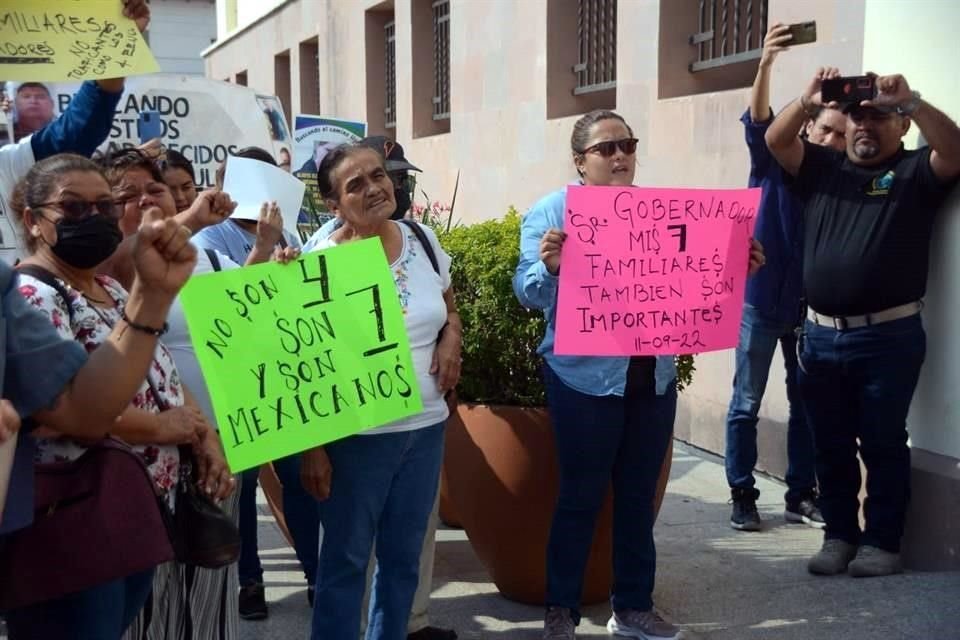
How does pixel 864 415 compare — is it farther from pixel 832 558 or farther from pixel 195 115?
pixel 195 115

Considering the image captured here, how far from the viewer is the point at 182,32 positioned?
3756 centimetres

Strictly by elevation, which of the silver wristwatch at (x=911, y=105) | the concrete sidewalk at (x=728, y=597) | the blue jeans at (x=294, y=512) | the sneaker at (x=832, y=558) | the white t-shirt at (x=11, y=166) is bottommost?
the concrete sidewalk at (x=728, y=597)

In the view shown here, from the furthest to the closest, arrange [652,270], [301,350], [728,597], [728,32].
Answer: [728,32] < [728,597] < [652,270] < [301,350]

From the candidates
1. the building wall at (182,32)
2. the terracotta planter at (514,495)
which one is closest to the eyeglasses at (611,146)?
the terracotta planter at (514,495)

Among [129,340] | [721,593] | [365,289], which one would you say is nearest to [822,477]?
[721,593]

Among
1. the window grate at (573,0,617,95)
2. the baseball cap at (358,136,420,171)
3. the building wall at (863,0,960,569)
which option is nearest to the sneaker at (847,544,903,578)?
the building wall at (863,0,960,569)

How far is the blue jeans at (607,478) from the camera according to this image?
3.84 m

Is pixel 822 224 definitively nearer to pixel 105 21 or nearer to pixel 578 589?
pixel 578 589

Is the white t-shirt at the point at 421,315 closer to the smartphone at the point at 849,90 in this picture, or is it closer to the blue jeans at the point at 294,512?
the blue jeans at the point at 294,512

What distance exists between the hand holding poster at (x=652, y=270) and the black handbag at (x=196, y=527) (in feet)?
4.36

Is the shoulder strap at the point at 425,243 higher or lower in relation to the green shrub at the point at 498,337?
higher

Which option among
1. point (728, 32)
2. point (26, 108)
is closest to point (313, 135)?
point (26, 108)

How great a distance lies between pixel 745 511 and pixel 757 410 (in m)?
0.51

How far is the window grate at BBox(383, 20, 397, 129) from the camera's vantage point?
14245 mm
